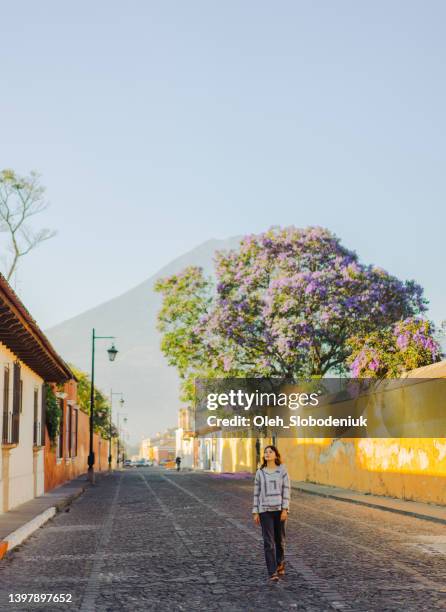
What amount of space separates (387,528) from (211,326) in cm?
2755

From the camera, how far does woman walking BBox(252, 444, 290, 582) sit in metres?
10.0

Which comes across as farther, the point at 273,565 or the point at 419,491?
the point at 419,491

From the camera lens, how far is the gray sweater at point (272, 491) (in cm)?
1006

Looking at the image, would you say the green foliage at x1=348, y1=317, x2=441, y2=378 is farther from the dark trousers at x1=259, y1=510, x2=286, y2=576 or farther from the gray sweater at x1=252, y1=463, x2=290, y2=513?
the dark trousers at x1=259, y1=510, x2=286, y2=576

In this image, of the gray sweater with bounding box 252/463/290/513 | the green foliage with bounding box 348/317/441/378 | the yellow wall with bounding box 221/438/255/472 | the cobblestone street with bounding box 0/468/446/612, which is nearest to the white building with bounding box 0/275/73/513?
the cobblestone street with bounding box 0/468/446/612

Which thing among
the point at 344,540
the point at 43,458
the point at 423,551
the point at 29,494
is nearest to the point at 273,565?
the point at 423,551

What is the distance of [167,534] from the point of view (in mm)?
16031

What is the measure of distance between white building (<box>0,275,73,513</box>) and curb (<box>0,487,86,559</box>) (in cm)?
110

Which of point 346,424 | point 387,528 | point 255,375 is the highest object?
point 255,375

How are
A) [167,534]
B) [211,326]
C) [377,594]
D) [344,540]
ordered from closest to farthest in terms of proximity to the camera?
[377,594]
[344,540]
[167,534]
[211,326]

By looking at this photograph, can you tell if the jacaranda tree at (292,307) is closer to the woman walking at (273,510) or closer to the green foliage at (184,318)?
the green foliage at (184,318)

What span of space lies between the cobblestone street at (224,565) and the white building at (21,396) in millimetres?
2590

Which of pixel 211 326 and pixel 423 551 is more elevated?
pixel 211 326

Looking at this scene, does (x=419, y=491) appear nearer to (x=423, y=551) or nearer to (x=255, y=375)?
(x=423, y=551)
